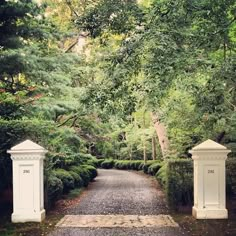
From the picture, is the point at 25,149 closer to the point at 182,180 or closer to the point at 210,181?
the point at 182,180

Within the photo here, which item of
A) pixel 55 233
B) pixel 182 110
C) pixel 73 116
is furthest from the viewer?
pixel 73 116

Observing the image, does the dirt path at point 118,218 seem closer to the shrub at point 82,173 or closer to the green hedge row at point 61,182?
the green hedge row at point 61,182

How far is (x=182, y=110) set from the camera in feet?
41.8

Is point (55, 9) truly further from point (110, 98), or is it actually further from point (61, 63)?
point (110, 98)

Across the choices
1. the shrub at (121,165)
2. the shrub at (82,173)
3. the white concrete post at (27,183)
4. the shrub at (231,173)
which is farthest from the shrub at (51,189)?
the shrub at (121,165)

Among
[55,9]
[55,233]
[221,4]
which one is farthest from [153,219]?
[55,9]

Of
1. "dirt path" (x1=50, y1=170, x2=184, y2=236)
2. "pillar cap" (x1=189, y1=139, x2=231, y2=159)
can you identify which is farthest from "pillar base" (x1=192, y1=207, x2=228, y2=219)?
"pillar cap" (x1=189, y1=139, x2=231, y2=159)

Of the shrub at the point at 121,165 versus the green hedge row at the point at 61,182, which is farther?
the shrub at the point at 121,165

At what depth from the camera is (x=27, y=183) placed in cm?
884

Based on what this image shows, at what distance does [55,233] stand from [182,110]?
6.49m

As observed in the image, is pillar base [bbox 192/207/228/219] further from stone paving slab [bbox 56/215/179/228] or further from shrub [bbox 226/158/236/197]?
shrub [bbox 226/158/236/197]

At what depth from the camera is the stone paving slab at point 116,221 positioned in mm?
8344

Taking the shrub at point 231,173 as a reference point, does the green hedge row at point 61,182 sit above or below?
below

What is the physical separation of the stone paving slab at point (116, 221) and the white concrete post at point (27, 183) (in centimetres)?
68
